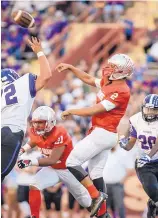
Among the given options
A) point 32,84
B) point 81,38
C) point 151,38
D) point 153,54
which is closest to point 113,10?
point 81,38

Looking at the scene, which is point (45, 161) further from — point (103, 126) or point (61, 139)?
point (103, 126)

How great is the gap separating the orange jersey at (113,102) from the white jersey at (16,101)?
2.89 ft

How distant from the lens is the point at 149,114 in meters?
11.3

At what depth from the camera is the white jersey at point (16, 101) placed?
1062 cm

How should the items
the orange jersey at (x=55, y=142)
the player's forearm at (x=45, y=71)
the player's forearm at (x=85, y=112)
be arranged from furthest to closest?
the orange jersey at (x=55, y=142) → the player's forearm at (x=85, y=112) → the player's forearm at (x=45, y=71)

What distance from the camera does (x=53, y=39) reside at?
20438mm

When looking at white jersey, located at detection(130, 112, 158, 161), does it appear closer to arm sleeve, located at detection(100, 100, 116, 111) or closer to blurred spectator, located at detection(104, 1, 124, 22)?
arm sleeve, located at detection(100, 100, 116, 111)

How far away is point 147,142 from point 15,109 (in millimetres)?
1730

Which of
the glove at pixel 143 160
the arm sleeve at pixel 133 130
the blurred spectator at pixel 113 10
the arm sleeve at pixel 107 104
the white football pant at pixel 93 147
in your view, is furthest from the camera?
the blurred spectator at pixel 113 10

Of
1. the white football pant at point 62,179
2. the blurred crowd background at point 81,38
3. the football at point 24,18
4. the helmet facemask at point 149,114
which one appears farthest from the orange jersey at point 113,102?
the blurred crowd background at point 81,38

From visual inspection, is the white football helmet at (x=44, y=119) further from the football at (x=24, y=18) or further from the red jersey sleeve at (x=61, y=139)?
the football at (x=24, y=18)

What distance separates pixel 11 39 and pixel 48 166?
368 inches

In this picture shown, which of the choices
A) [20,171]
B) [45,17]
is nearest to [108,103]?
[20,171]

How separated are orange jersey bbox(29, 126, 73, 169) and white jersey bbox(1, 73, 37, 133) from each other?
0.72 m
